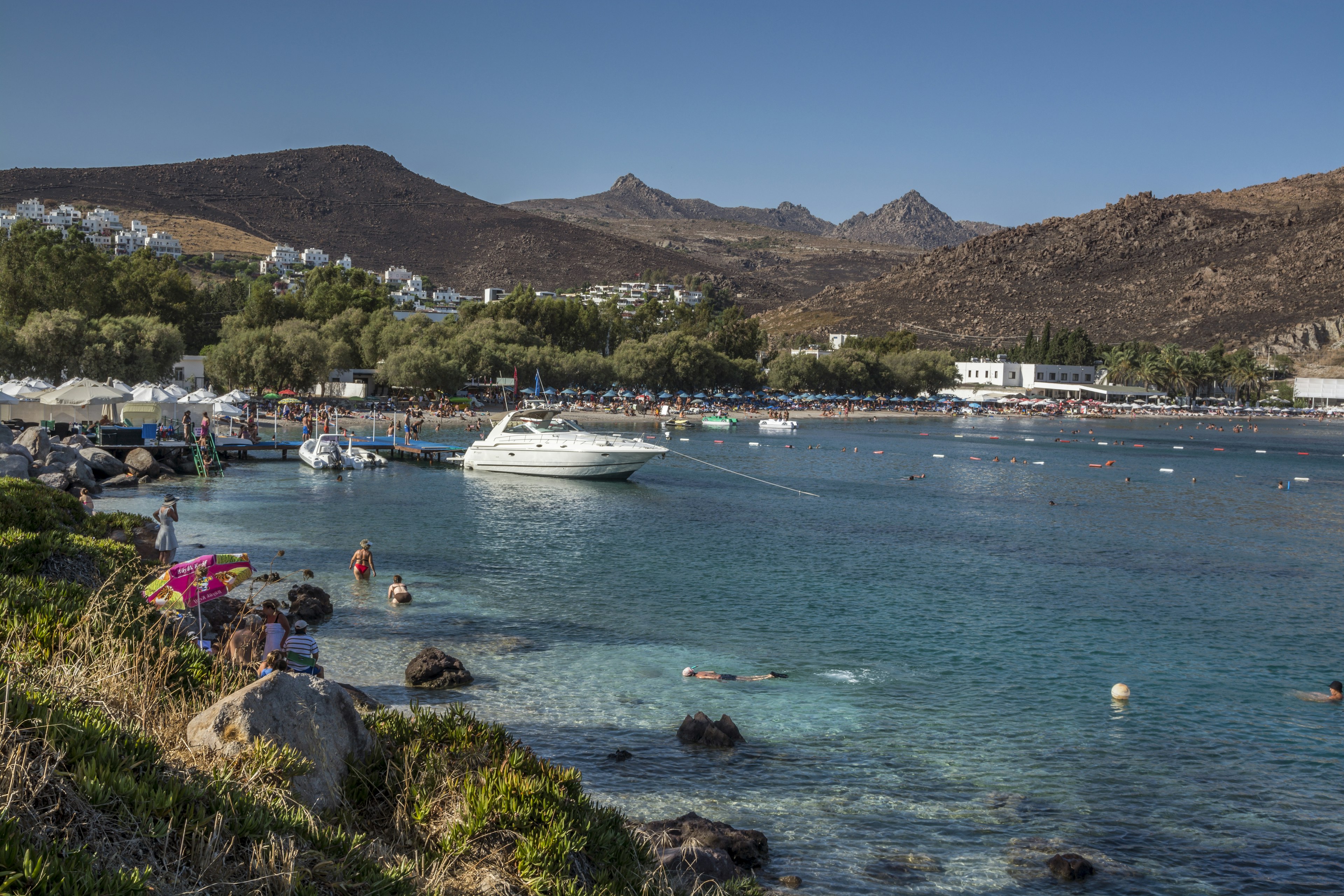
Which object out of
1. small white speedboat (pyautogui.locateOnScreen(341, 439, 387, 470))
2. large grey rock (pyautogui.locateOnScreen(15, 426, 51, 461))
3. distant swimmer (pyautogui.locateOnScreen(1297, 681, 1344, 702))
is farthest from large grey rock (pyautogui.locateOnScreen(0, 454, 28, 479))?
distant swimmer (pyautogui.locateOnScreen(1297, 681, 1344, 702))

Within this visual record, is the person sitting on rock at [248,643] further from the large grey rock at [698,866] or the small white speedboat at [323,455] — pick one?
the small white speedboat at [323,455]

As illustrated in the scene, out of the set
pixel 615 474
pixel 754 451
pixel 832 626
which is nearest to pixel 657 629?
pixel 832 626

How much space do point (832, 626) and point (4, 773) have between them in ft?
63.4

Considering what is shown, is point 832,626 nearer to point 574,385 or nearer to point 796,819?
point 796,819

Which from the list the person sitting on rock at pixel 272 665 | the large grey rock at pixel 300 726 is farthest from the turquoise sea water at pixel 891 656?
the large grey rock at pixel 300 726

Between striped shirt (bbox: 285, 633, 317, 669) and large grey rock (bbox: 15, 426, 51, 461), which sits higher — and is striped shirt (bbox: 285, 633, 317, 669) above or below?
below

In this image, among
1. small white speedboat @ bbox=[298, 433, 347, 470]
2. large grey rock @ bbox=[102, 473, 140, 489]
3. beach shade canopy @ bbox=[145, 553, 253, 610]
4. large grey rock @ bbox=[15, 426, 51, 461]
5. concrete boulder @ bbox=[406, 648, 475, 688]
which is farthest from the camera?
small white speedboat @ bbox=[298, 433, 347, 470]

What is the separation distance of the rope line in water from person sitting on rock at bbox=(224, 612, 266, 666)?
36610mm

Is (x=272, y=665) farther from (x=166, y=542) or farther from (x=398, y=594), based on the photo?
(x=398, y=594)

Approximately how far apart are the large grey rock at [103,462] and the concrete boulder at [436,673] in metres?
31.6

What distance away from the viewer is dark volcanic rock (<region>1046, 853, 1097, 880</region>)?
38.2 feet

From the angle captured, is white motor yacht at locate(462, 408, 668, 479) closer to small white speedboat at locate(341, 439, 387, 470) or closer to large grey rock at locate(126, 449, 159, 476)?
small white speedboat at locate(341, 439, 387, 470)

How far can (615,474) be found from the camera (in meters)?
50.5

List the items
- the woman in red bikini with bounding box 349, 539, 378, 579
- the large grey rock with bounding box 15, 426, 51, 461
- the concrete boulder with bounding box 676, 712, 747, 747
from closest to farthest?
Result: the concrete boulder with bounding box 676, 712, 747, 747 → the woman in red bikini with bounding box 349, 539, 378, 579 → the large grey rock with bounding box 15, 426, 51, 461
